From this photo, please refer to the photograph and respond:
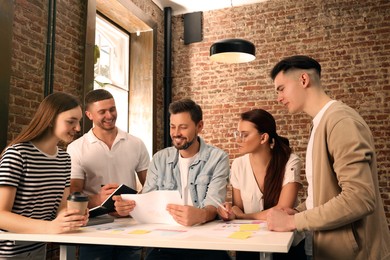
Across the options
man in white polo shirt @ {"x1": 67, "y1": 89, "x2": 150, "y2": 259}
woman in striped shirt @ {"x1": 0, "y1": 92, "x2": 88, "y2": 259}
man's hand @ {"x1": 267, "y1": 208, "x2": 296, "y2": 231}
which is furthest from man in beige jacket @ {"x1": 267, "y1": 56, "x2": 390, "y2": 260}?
man in white polo shirt @ {"x1": 67, "y1": 89, "x2": 150, "y2": 259}

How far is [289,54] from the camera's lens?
Result: 5570mm

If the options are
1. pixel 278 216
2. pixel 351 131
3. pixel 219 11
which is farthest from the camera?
pixel 219 11

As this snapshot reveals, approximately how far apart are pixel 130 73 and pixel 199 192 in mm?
3864

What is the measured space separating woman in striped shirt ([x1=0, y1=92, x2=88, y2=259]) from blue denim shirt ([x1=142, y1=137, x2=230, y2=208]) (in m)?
0.58

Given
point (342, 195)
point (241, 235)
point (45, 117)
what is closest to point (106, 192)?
point (45, 117)

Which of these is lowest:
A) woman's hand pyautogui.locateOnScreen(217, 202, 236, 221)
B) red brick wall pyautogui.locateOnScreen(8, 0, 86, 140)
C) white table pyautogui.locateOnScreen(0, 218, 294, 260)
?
white table pyautogui.locateOnScreen(0, 218, 294, 260)

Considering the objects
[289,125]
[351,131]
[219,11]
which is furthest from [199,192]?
[219,11]

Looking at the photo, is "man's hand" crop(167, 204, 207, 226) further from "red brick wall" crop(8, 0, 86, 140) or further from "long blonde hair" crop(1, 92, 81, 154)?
"red brick wall" crop(8, 0, 86, 140)

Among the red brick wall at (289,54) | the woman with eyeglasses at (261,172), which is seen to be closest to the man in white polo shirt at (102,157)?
the woman with eyeglasses at (261,172)

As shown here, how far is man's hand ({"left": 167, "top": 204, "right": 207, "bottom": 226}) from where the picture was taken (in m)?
1.92

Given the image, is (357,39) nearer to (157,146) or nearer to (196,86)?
(196,86)

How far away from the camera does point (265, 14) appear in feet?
18.8

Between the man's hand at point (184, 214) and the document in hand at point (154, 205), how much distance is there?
3 centimetres

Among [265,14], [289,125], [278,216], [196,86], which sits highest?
[265,14]
